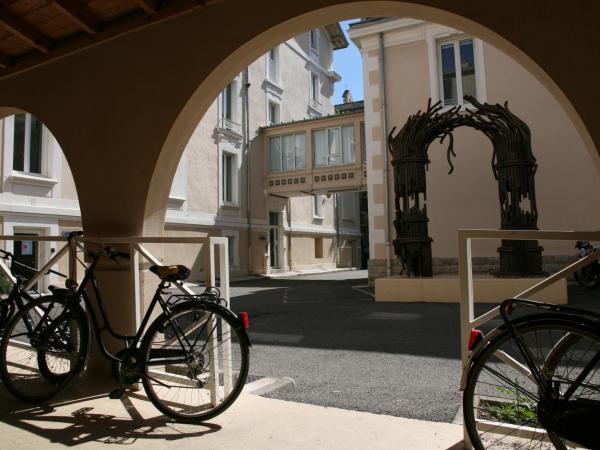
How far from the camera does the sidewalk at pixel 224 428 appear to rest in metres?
2.68

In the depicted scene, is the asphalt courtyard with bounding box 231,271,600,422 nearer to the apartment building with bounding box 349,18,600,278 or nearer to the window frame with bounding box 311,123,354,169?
the apartment building with bounding box 349,18,600,278

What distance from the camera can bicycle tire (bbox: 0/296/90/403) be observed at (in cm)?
339

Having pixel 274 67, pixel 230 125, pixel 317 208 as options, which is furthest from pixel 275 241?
pixel 274 67

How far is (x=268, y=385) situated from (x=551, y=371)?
2353mm

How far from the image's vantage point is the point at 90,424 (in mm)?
2977

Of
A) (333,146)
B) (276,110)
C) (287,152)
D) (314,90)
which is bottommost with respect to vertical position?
(333,146)

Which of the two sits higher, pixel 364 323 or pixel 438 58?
pixel 438 58

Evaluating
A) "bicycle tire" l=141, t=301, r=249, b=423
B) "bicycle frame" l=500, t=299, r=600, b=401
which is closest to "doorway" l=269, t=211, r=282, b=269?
"bicycle tire" l=141, t=301, r=249, b=423

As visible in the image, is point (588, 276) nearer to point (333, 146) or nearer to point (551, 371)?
point (551, 371)

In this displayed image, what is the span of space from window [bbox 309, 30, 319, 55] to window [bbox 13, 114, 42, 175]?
1858 centimetres

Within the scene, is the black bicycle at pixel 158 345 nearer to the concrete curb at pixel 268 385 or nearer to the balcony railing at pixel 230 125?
the concrete curb at pixel 268 385

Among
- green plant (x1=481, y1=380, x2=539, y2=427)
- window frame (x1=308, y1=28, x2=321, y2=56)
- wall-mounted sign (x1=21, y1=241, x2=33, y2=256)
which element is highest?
window frame (x1=308, y1=28, x2=321, y2=56)

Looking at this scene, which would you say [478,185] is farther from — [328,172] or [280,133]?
[280,133]

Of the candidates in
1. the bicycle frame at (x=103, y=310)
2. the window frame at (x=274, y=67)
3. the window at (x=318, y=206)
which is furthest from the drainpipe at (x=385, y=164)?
the window at (x=318, y=206)
